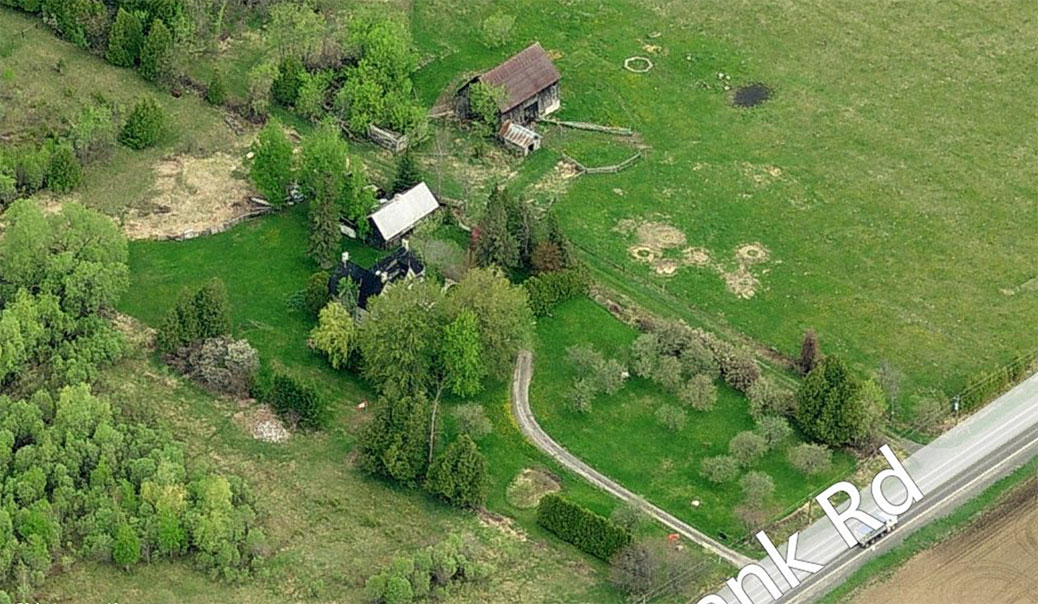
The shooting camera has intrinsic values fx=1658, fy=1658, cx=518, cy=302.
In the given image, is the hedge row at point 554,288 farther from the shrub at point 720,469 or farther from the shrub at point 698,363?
the shrub at point 720,469

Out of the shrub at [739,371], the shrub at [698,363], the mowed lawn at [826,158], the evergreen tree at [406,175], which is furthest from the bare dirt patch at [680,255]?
the evergreen tree at [406,175]

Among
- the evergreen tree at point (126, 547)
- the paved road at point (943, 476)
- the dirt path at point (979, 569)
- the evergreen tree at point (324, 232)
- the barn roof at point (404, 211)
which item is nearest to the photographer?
the evergreen tree at point (126, 547)

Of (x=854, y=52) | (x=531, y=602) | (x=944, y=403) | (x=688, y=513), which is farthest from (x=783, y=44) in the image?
(x=531, y=602)

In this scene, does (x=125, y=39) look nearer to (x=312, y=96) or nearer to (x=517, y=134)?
(x=312, y=96)

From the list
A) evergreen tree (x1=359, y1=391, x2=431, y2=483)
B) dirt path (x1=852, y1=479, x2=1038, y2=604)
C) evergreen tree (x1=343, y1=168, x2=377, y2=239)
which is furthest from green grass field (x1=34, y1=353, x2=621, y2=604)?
evergreen tree (x1=343, y1=168, x2=377, y2=239)

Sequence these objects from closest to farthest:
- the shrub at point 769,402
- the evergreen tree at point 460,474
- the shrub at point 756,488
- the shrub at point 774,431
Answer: the evergreen tree at point 460,474
the shrub at point 756,488
the shrub at point 774,431
the shrub at point 769,402

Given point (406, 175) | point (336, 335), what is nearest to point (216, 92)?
point (406, 175)

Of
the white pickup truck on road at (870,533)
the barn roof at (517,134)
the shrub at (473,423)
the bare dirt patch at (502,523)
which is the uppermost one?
the barn roof at (517,134)

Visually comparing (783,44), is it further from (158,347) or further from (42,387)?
(42,387)
